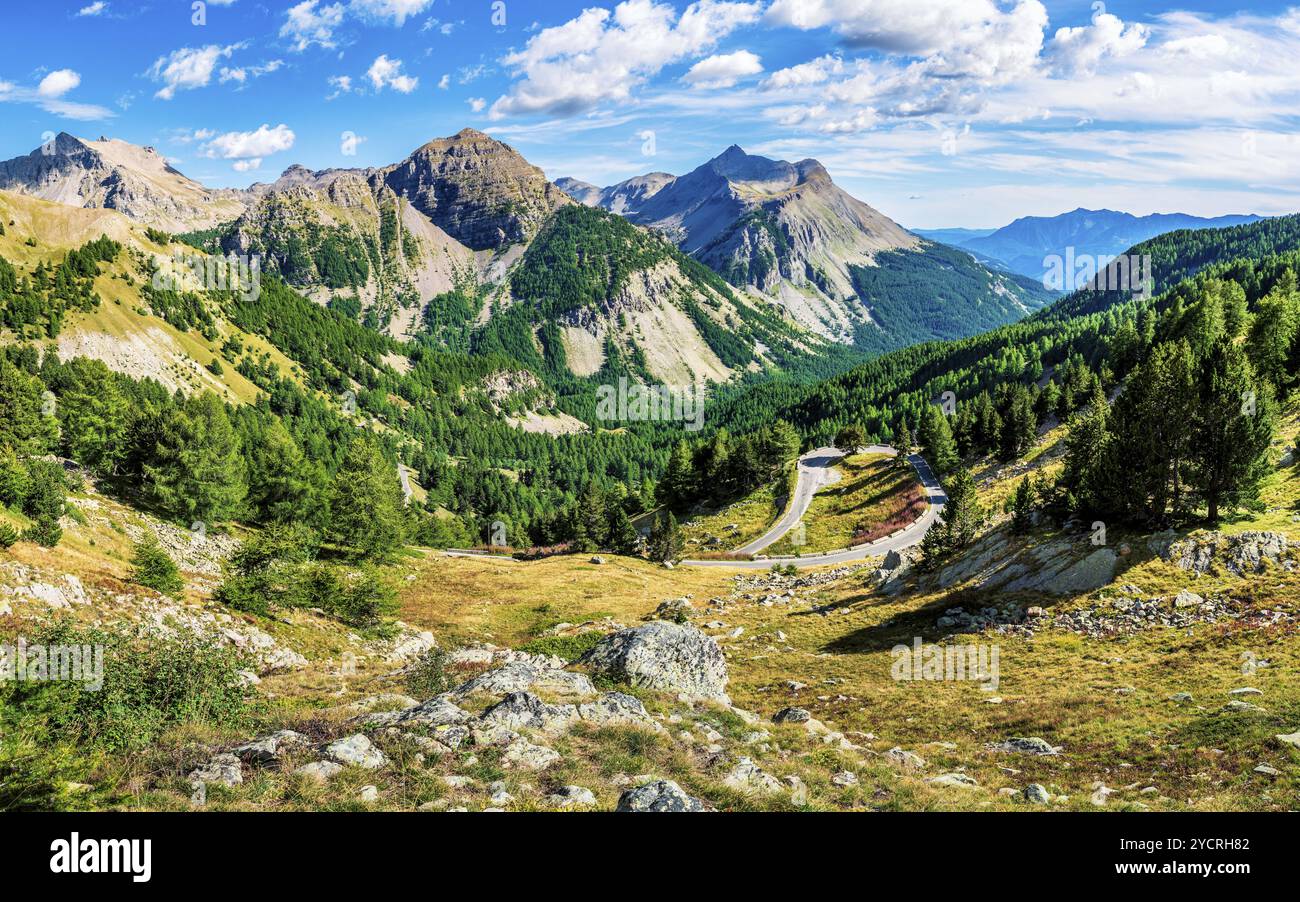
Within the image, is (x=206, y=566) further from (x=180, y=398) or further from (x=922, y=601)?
(x=180, y=398)

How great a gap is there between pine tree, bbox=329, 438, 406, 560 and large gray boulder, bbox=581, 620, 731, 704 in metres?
40.8

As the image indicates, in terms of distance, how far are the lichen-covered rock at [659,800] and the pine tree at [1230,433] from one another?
130 ft

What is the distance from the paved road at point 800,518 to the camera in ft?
291

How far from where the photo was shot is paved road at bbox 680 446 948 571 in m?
88.7

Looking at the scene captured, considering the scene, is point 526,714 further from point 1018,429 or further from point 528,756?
point 1018,429

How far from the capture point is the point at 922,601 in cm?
4866

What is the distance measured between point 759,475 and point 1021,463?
45.3 metres

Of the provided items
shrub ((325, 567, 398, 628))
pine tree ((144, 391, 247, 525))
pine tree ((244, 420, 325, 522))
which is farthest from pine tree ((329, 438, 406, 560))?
shrub ((325, 567, 398, 628))

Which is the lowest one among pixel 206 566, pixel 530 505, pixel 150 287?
pixel 530 505

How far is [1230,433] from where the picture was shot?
36.3 m

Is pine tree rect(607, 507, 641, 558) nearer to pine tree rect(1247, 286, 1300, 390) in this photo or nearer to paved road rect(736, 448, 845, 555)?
paved road rect(736, 448, 845, 555)

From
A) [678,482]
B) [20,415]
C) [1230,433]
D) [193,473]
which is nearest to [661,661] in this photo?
[1230,433]
